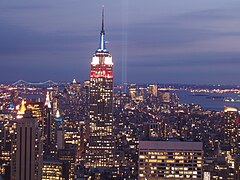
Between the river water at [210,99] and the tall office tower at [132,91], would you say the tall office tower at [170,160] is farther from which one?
the tall office tower at [132,91]

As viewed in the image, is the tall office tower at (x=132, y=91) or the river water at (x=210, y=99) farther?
the tall office tower at (x=132, y=91)

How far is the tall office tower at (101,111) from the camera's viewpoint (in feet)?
102

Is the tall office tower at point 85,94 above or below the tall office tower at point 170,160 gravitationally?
above

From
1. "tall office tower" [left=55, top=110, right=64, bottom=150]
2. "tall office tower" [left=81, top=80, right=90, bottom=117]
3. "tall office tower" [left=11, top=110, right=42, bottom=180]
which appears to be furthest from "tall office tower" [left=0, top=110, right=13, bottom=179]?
"tall office tower" [left=81, top=80, right=90, bottom=117]

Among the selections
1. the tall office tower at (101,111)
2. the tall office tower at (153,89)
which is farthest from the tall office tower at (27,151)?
the tall office tower at (153,89)

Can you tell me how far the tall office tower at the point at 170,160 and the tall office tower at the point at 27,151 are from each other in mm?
2817

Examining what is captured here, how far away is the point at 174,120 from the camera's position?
32.7 meters

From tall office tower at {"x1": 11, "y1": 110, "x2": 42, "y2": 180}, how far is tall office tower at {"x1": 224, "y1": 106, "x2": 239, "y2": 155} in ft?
37.8

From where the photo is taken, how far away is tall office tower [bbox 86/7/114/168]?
31.0m

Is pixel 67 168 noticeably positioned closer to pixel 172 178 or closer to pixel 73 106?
pixel 172 178

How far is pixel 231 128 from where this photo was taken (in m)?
30.2

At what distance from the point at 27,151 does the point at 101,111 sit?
21174mm

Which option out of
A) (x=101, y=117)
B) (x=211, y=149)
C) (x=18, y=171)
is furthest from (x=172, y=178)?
(x=101, y=117)

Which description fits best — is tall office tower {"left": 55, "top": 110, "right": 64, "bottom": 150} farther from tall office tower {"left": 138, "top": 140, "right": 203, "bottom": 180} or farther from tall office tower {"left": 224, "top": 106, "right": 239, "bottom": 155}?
tall office tower {"left": 138, "top": 140, "right": 203, "bottom": 180}
